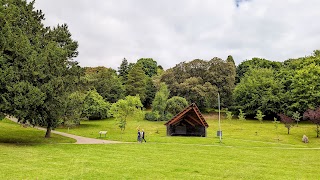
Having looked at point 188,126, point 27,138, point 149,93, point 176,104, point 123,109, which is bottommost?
point 27,138

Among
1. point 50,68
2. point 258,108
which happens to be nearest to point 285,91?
point 258,108

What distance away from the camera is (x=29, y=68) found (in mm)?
25797

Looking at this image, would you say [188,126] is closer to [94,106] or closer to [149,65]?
[94,106]

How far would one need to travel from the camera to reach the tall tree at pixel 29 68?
2442 cm

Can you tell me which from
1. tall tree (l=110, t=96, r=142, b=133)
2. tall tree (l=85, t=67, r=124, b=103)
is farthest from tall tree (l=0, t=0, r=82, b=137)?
tall tree (l=85, t=67, r=124, b=103)

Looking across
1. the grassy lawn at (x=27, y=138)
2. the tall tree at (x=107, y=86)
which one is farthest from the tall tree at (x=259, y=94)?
the grassy lawn at (x=27, y=138)

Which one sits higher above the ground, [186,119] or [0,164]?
[186,119]

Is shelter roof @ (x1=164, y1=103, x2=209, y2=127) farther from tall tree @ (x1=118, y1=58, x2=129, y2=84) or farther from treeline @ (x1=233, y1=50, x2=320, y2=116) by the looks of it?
tall tree @ (x1=118, y1=58, x2=129, y2=84)

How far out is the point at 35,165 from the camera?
15977mm

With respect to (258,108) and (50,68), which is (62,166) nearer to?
(50,68)

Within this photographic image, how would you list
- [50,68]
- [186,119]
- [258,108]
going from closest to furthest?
[50,68]
[186,119]
[258,108]

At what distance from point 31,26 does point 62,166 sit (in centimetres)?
1891

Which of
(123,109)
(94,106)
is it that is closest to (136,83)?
(94,106)

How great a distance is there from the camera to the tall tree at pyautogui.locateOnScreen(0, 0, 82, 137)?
24.4 meters
